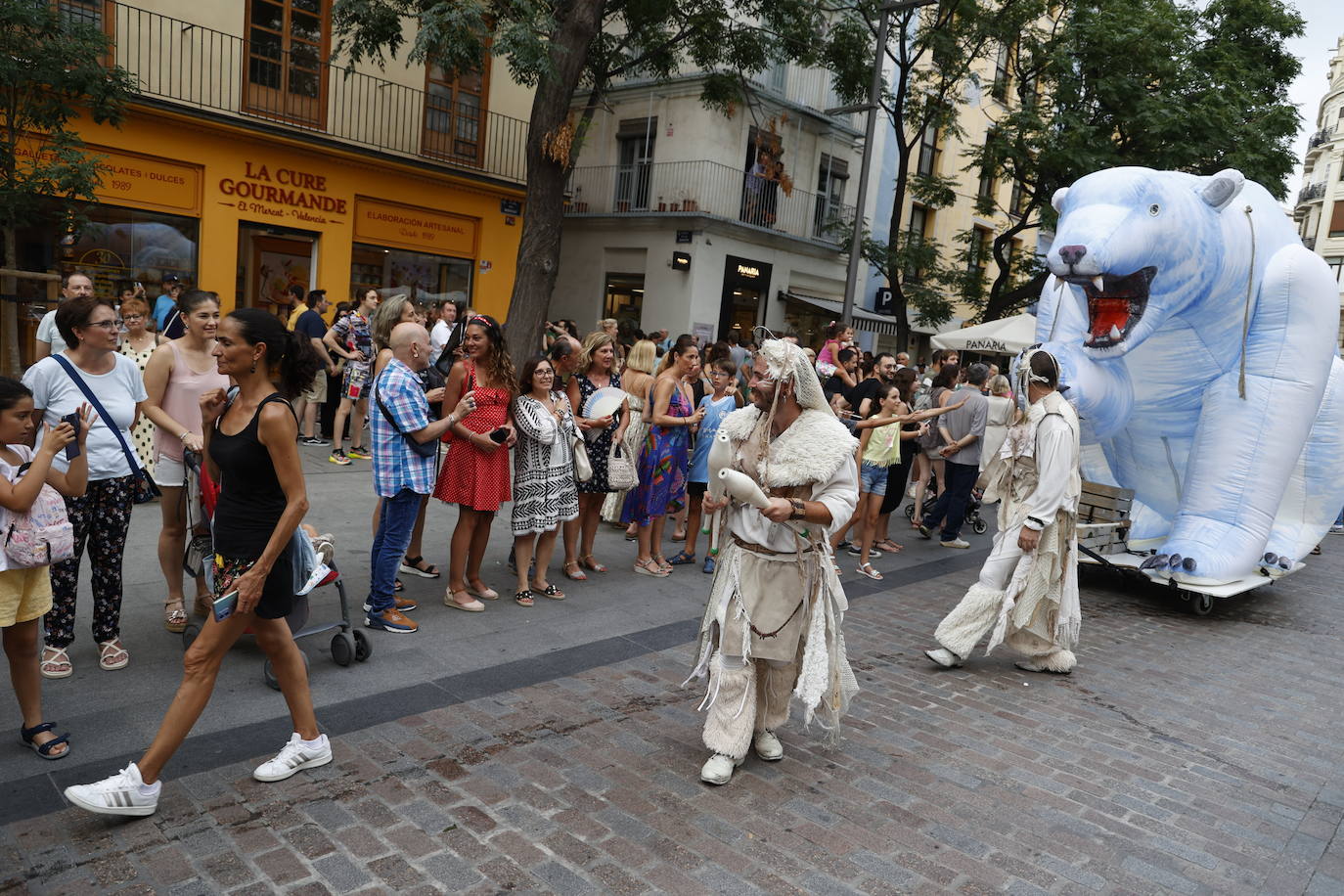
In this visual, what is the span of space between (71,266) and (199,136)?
274 centimetres

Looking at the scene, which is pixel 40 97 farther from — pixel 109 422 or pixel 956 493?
pixel 956 493

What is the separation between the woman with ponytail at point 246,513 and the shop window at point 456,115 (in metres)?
14.8

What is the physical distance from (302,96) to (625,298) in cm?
841

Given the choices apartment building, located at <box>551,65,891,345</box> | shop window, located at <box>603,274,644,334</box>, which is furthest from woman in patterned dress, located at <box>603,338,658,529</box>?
shop window, located at <box>603,274,644,334</box>

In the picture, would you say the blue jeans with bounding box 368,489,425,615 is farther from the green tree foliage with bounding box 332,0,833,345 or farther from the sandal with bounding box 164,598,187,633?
the green tree foliage with bounding box 332,0,833,345

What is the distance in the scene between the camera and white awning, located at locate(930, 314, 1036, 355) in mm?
15195

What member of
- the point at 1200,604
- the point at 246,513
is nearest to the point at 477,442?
the point at 246,513

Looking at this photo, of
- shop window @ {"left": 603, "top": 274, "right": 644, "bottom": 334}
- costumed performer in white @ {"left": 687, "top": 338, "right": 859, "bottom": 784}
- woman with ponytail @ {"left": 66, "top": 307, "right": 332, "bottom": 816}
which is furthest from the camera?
shop window @ {"left": 603, "top": 274, "right": 644, "bottom": 334}

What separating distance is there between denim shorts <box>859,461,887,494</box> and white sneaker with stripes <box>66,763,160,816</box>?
650cm

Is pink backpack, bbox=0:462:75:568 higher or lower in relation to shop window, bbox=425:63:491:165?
lower

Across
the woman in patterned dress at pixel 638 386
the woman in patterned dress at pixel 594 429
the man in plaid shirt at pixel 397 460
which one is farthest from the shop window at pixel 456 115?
the man in plaid shirt at pixel 397 460

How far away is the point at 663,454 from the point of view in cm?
734

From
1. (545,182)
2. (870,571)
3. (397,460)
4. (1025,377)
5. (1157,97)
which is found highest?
(1157,97)

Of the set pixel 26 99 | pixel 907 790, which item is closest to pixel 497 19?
pixel 26 99
